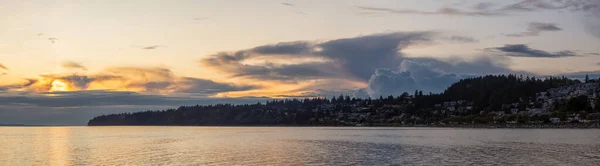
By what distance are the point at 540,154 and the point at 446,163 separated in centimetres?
2285

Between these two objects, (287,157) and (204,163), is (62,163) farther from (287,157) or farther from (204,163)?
(287,157)

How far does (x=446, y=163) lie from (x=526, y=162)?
35.7 ft

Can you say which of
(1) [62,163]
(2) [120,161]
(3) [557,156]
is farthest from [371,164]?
(1) [62,163]

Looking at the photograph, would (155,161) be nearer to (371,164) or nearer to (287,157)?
(287,157)

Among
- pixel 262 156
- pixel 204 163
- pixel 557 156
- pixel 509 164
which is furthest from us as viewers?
pixel 262 156

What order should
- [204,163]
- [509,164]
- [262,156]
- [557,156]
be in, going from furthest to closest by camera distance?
[262,156], [557,156], [204,163], [509,164]

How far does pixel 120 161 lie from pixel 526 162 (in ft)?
184

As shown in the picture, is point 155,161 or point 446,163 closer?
point 446,163

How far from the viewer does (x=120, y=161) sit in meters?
82.1

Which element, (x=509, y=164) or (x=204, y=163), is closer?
(x=509, y=164)

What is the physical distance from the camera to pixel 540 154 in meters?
87.9

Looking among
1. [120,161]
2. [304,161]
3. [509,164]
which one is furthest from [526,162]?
[120,161]

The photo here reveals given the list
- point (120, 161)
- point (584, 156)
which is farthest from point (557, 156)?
point (120, 161)

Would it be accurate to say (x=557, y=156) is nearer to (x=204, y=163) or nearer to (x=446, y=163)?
(x=446, y=163)
